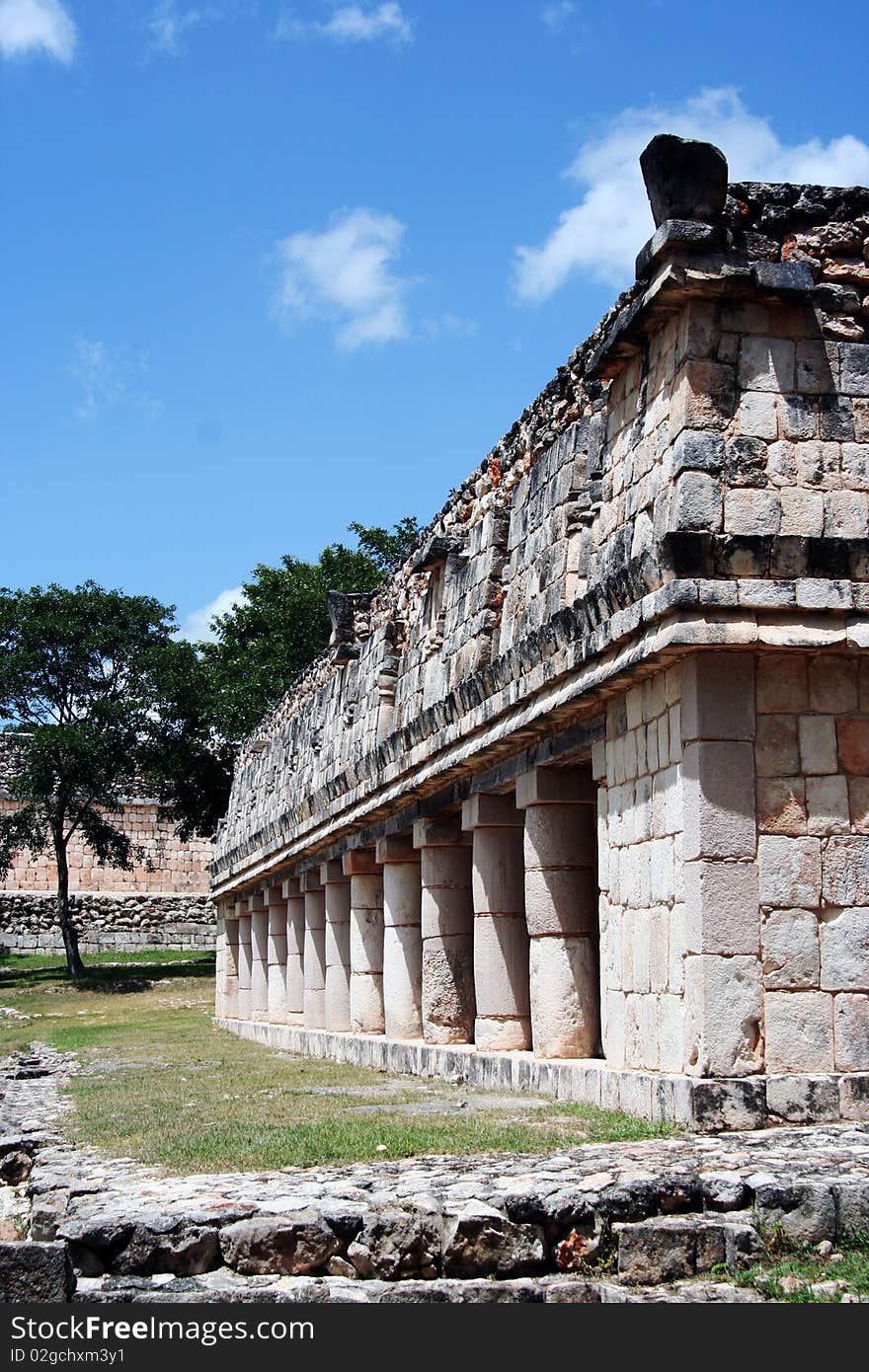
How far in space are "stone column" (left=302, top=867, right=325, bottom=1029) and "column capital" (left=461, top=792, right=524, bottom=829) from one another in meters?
8.32

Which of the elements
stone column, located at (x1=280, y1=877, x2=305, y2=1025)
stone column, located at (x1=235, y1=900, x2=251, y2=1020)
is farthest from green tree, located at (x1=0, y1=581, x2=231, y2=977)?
stone column, located at (x1=280, y1=877, x2=305, y2=1025)

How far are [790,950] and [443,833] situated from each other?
6.71 m

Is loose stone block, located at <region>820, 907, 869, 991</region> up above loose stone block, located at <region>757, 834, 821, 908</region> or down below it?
below

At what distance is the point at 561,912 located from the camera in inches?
472

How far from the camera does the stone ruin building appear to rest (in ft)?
149

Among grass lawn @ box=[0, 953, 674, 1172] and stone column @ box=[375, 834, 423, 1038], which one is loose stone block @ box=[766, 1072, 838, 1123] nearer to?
grass lawn @ box=[0, 953, 674, 1172]

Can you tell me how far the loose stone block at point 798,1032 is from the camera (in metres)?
8.79

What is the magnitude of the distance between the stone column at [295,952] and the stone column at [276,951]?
1.78 ft

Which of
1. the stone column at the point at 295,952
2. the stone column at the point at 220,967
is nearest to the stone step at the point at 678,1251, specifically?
the stone column at the point at 295,952

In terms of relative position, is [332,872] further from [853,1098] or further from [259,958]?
[853,1098]

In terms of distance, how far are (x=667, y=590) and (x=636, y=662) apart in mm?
639

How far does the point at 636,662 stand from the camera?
9.44 meters

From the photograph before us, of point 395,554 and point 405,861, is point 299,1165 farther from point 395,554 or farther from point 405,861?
point 395,554

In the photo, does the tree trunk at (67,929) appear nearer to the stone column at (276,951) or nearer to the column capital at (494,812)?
the stone column at (276,951)
